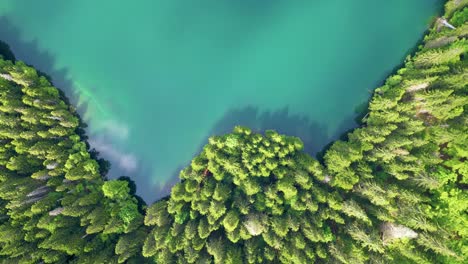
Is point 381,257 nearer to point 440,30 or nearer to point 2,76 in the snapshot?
point 440,30

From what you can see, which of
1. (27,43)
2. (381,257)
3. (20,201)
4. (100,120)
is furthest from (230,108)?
(27,43)

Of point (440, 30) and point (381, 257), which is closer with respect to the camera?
point (381, 257)

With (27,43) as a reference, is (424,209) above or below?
below

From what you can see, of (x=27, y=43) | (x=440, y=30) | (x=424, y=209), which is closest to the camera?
(x=424, y=209)

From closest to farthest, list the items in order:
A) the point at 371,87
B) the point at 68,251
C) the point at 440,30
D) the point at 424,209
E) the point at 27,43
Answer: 1. the point at 424,209
2. the point at 68,251
3. the point at 440,30
4. the point at 371,87
5. the point at 27,43

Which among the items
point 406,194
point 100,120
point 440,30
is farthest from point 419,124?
point 100,120

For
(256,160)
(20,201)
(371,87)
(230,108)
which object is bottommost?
(256,160)
